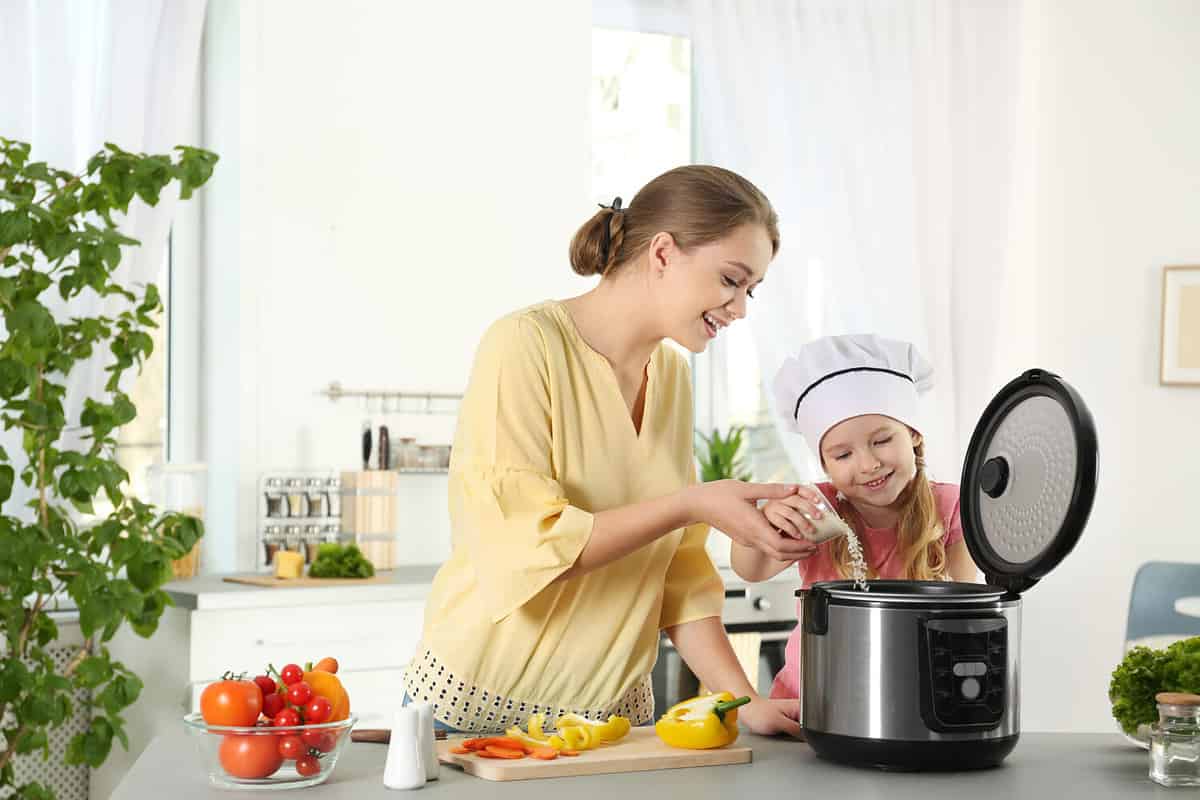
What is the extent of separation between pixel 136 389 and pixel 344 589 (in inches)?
33.2

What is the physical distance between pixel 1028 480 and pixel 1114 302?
2.75 meters

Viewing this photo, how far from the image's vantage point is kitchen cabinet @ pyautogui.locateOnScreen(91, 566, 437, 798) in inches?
113

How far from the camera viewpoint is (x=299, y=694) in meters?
1.34

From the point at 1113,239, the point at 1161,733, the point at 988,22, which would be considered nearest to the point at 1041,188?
the point at 1113,239

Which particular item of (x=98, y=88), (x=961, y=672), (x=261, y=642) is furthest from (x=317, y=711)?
(x=98, y=88)

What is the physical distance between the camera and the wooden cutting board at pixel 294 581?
298 centimetres

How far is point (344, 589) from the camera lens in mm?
3004

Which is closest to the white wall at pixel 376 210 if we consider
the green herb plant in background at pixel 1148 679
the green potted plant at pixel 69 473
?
the green potted plant at pixel 69 473

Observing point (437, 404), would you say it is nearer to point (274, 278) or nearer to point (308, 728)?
point (274, 278)

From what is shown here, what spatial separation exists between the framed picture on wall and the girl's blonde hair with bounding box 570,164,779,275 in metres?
2.49

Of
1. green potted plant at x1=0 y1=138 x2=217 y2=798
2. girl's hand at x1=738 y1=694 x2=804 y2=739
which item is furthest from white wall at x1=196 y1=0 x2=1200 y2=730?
girl's hand at x1=738 y1=694 x2=804 y2=739

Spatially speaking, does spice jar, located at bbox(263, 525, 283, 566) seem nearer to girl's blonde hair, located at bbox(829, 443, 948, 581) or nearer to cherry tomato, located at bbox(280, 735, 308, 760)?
girl's blonde hair, located at bbox(829, 443, 948, 581)

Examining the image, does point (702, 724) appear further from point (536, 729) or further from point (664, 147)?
point (664, 147)

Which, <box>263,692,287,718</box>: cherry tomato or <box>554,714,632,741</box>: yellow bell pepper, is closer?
<box>263,692,287,718</box>: cherry tomato
